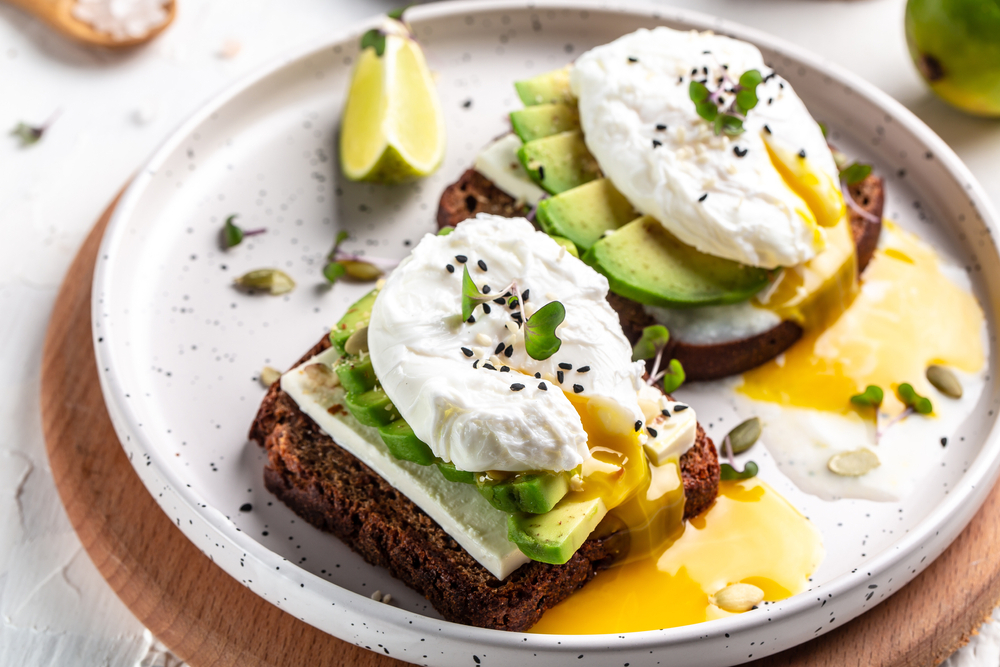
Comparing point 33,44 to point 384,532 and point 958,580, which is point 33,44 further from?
point 958,580

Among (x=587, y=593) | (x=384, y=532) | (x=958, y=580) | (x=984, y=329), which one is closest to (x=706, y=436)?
(x=587, y=593)

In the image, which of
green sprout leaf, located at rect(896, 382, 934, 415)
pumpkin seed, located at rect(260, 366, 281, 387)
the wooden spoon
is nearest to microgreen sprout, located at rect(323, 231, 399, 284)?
pumpkin seed, located at rect(260, 366, 281, 387)

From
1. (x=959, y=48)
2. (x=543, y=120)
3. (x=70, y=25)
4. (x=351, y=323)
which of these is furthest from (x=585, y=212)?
(x=70, y=25)

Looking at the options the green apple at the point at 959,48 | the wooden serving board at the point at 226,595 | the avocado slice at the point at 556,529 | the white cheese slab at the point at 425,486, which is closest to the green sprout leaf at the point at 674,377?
the avocado slice at the point at 556,529

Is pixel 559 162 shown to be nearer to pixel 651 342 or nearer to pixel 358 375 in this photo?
pixel 651 342

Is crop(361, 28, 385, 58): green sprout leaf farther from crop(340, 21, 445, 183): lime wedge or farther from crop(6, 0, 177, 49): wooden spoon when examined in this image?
crop(6, 0, 177, 49): wooden spoon
